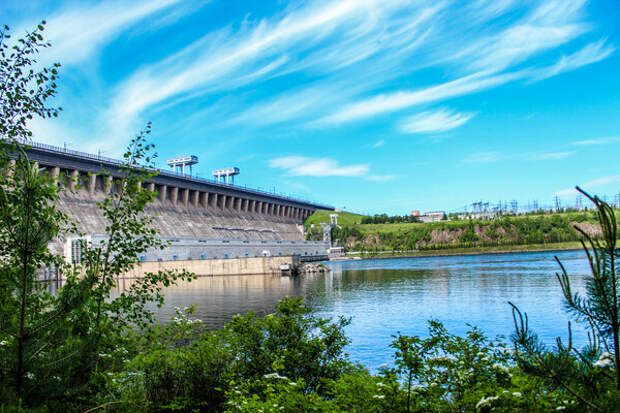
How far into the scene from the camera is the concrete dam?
64.4 meters

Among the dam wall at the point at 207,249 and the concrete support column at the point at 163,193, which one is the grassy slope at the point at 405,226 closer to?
the dam wall at the point at 207,249

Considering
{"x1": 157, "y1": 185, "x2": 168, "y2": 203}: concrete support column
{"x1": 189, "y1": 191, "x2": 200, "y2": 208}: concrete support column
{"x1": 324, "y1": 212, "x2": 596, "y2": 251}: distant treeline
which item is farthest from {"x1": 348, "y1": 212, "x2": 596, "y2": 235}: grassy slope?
{"x1": 157, "y1": 185, "x2": 168, "y2": 203}: concrete support column

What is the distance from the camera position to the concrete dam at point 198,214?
211 ft

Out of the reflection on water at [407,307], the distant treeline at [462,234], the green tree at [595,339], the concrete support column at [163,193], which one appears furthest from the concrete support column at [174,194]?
the green tree at [595,339]

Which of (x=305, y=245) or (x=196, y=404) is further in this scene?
(x=305, y=245)

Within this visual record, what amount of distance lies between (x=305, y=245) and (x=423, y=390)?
101654 millimetres

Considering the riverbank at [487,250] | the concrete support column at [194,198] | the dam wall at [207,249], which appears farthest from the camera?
the riverbank at [487,250]

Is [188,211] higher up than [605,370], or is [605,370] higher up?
[188,211]

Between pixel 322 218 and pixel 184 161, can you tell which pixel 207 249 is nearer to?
pixel 184 161

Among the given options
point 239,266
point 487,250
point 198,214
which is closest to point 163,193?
point 198,214

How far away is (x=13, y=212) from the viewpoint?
4.68 m

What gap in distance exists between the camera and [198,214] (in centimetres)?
9381

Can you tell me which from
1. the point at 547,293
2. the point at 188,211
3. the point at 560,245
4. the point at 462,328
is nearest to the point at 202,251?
the point at 188,211

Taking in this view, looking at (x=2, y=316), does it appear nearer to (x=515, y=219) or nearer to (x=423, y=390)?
(x=423, y=390)
